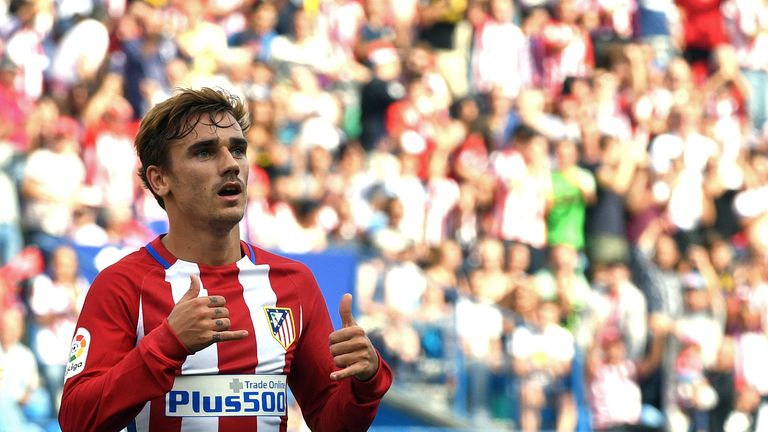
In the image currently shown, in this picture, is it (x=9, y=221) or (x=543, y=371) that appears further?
(x=543, y=371)

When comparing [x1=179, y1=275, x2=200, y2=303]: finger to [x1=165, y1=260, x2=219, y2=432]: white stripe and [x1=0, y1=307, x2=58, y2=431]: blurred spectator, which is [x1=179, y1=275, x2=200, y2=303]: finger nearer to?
[x1=165, y1=260, x2=219, y2=432]: white stripe

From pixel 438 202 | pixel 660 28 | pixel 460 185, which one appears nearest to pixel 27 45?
pixel 438 202

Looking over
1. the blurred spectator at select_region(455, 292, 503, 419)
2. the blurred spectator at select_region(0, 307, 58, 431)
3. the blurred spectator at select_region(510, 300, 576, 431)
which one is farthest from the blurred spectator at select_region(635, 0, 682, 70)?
the blurred spectator at select_region(0, 307, 58, 431)

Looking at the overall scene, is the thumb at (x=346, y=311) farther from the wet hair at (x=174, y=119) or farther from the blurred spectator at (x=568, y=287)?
the blurred spectator at (x=568, y=287)

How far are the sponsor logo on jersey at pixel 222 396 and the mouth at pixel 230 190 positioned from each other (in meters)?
0.49

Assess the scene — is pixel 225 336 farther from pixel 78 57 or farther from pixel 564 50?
pixel 564 50

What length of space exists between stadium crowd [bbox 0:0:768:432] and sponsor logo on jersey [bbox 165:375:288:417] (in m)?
5.63

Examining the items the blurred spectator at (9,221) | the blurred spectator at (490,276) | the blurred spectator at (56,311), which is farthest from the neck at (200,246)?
the blurred spectator at (490,276)

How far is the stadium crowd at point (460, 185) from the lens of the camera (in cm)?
1048

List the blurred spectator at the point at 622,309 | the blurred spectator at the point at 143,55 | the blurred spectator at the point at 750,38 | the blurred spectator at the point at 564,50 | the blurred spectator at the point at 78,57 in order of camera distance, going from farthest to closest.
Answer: the blurred spectator at the point at 750,38, the blurred spectator at the point at 564,50, the blurred spectator at the point at 622,309, the blurred spectator at the point at 143,55, the blurred spectator at the point at 78,57

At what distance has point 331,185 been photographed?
1179cm

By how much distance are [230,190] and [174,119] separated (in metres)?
0.25

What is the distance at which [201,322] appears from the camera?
3479 mm

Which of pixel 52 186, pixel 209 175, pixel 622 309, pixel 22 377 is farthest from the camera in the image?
pixel 622 309
